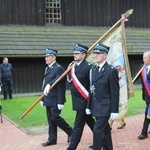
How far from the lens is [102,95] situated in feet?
18.7

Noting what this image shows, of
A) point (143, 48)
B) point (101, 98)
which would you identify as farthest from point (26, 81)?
point (101, 98)

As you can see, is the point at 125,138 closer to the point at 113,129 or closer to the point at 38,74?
the point at 113,129

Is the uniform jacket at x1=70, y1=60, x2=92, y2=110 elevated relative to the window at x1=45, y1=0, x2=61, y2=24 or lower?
lower

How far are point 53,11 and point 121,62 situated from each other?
1188 cm

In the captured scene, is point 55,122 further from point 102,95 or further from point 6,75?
point 6,75

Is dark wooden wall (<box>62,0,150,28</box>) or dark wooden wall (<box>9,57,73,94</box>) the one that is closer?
dark wooden wall (<box>9,57,73,94</box>)

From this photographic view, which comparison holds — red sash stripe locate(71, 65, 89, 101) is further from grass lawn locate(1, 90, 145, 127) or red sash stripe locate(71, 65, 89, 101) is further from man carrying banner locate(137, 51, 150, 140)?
grass lawn locate(1, 90, 145, 127)

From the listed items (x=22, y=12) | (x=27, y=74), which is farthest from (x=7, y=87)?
(x=22, y=12)

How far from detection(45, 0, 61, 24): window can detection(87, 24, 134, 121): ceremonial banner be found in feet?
37.9

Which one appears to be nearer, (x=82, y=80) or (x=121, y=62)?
(x=82, y=80)

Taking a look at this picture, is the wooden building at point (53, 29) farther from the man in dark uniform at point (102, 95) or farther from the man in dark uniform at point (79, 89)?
the man in dark uniform at point (102, 95)

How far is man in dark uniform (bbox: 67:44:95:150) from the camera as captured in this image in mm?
6316

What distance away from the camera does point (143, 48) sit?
18688mm

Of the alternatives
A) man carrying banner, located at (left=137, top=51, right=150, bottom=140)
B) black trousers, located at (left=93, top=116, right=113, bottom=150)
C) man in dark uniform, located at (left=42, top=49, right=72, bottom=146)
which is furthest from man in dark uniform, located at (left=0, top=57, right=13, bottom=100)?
black trousers, located at (left=93, top=116, right=113, bottom=150)
